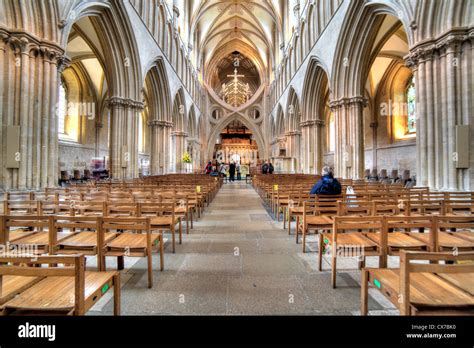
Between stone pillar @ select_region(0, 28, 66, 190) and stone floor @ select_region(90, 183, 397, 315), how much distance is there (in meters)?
5.58

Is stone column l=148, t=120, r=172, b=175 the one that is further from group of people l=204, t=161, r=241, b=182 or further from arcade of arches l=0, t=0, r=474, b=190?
group of people l=204, t=161, r=241, b=182

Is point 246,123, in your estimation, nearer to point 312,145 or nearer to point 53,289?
point 312,145

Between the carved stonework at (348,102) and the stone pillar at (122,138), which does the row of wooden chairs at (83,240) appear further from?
the carved stonework at (348,102)

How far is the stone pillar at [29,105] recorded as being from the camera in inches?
272

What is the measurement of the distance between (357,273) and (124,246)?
2.89 meters

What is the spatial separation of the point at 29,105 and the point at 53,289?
25.2 feet

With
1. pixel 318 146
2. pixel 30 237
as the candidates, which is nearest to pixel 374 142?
pixel 318 146

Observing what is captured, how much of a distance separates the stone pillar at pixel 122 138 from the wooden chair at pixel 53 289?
39.4 feet

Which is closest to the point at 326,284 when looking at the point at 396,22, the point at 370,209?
the point at 370,209

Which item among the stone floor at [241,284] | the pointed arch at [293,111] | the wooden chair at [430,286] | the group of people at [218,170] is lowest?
the stone floor at [241,284]

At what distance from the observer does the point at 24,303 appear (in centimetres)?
161

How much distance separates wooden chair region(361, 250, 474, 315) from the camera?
1504 millimetres

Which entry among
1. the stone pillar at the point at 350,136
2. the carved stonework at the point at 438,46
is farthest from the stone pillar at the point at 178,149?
the carved stonework at the point at 438,46

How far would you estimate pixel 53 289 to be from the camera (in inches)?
71.8
